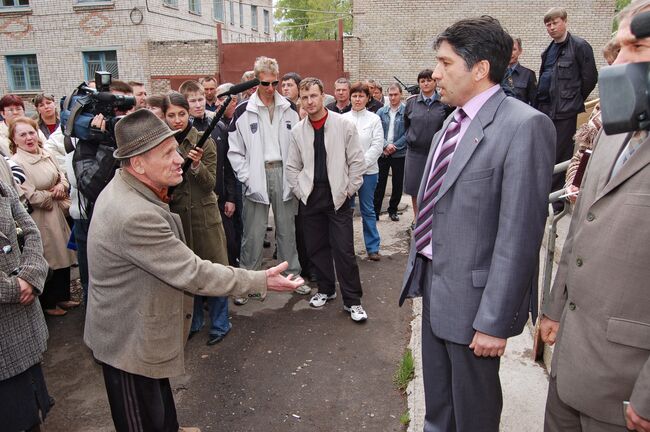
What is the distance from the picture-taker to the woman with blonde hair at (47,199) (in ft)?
14.4

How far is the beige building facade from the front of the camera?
1833cm

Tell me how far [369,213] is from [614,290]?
4264mm

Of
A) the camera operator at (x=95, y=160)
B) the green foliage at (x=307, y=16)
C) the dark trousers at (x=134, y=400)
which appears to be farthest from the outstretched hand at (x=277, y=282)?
the green foliage at (x=307, y=16)

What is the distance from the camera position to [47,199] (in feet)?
14.7

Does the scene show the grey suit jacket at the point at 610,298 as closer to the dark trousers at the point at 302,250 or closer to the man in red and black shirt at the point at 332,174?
the man in red and black shirt at the point at 332,174

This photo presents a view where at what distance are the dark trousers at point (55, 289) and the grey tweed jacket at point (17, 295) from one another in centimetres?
225

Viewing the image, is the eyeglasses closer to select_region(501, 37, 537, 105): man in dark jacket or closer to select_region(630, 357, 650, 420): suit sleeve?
select_region(501, 37, 537, 105): man in dark jacket

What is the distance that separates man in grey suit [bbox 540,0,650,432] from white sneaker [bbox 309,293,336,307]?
3.06 m

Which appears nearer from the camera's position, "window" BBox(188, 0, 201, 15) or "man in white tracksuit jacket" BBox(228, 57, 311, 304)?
"man in white tracksuit jacket" BBox(228, 57, 311, 304)

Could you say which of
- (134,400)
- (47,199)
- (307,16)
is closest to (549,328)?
(134,400)

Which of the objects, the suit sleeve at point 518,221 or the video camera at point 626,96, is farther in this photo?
the suit sleeve at point 518,221

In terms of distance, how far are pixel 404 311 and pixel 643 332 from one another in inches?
126

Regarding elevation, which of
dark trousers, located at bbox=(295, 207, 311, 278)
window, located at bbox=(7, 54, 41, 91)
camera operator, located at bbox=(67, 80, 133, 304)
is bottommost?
dark trousers, located at bbox=(295, 207, 311, 278)

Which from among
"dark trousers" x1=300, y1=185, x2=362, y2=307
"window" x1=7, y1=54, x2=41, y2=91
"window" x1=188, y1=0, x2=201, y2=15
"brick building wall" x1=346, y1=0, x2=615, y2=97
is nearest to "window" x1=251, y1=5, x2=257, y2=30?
"window" x1=188, y1=0, x2=201, y2=15
